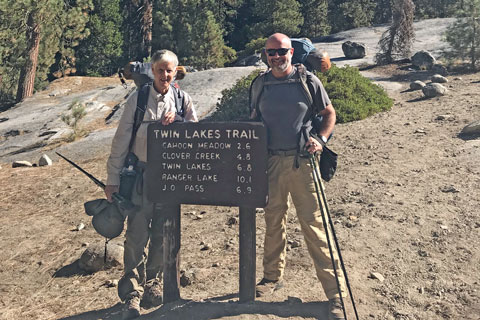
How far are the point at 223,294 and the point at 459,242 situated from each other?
2561mm

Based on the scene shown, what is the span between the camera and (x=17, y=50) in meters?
19.5

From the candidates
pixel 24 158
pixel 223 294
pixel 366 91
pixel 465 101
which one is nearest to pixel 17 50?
pixel 24 158

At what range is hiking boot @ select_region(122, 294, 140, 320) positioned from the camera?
412cm

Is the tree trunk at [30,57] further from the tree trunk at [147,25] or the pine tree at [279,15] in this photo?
the pine tree at [279,15]

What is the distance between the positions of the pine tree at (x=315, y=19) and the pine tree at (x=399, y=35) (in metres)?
17.3

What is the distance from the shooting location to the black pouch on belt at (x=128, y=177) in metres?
4.14

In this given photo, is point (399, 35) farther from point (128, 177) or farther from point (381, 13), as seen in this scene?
point (381, 13)

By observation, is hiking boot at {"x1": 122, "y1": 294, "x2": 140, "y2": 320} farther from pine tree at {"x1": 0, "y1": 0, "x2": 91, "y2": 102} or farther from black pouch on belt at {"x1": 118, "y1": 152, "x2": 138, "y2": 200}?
pine tree at {"x1": 0, "y1": 0, "x2": 91, "y2": 102}

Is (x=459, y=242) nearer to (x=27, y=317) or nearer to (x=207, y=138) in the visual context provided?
(x=207, y=138)

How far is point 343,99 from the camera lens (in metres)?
11.3

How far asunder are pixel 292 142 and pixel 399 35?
17460 millimetres

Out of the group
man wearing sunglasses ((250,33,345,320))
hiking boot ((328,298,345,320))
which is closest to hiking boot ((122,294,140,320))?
man wearing sunglasses ((250,33,345,320))

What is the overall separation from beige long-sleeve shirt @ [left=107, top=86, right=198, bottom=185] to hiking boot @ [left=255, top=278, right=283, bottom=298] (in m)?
1.47

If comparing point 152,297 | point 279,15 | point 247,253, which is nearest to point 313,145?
point 247,253
